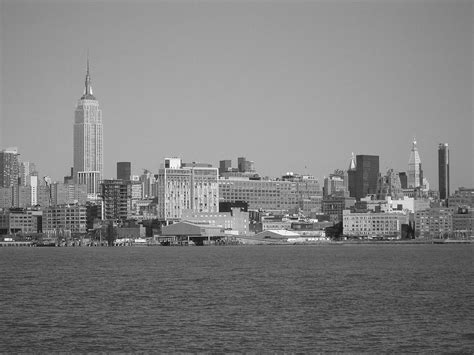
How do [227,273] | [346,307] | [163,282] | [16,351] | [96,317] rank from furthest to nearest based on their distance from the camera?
[227,273]
[163,282]
[346,307]
[96,317]
[16,351]

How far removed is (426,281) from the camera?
80.2 m

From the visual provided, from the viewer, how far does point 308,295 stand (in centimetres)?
6662

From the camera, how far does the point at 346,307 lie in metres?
59.1

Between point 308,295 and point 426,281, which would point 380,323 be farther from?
point 426,281

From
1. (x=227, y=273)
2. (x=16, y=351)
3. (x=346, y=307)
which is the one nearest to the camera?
(x=16, y=351)

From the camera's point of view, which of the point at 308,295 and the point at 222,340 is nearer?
the point at 222,340

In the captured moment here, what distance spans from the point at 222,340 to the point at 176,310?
10865mm

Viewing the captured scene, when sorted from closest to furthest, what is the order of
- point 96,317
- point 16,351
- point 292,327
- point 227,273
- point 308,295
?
point 16,351 < point 292,327 < point 96,317 < point 308,295 < point 227,273

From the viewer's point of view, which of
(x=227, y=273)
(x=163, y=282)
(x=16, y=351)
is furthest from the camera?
(x=227, y=273)

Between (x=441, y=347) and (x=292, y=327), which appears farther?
(x=292, y=327)

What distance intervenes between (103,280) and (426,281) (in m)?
23.7

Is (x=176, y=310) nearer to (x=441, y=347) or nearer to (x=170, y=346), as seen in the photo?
(x=170, y=346)

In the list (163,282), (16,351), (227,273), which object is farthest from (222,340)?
(227,273)

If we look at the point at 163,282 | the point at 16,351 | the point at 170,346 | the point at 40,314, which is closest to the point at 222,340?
the point at 170,346
